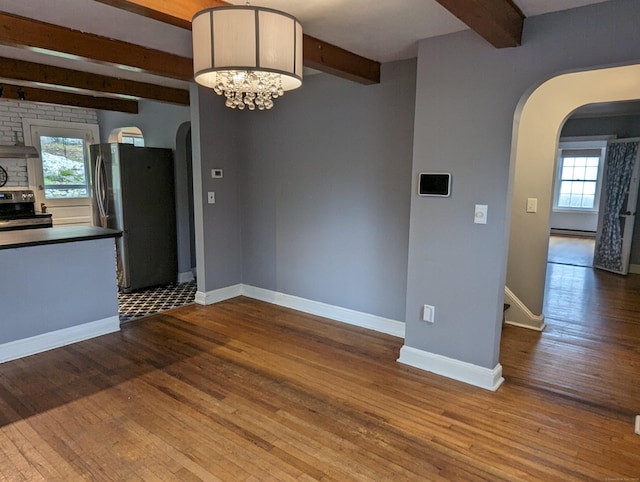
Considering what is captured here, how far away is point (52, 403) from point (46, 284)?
1144 millimetres

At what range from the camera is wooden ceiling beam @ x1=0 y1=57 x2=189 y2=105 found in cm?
364

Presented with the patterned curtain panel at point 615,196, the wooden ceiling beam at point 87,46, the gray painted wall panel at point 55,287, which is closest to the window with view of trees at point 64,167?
the gray painted wall panel at point 55,287

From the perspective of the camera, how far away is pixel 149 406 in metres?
2.50

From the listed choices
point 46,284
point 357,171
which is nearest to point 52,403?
point 46,284

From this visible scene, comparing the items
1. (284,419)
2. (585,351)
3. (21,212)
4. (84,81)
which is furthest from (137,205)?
(585,351)

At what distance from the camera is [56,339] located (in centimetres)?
335

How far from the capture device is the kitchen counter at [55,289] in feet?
10.2

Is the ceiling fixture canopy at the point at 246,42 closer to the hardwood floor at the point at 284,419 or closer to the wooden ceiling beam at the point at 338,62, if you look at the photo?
the wooden ceiling beam at the point at 338,62

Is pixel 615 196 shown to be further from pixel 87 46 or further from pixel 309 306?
pixel 87 46

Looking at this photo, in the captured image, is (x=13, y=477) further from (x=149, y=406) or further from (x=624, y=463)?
(x=624, y=463)

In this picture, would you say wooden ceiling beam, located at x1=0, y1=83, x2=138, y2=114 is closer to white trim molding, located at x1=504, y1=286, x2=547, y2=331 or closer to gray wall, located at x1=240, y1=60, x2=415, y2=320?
gray wall, located at x1=240, y1=60, x2=415, y2=320

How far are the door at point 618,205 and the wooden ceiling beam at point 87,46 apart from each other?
6.48 metres

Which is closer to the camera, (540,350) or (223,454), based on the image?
(223,454)

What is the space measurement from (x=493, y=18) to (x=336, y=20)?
3.05 ft
